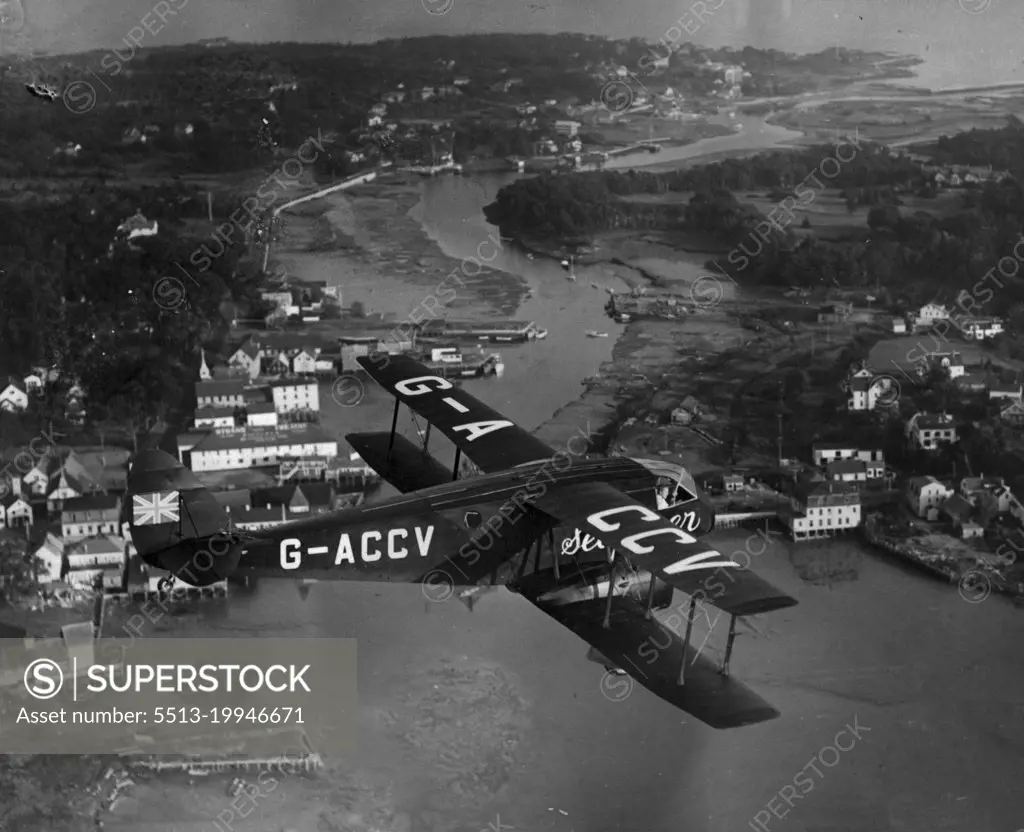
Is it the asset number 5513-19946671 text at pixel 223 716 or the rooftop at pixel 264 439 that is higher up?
the rooftop at pixel 264 439

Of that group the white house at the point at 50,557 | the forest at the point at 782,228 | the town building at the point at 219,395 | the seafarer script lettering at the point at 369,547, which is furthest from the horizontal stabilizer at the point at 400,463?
the forest at the point at 782,228

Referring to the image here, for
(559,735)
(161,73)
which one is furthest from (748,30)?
(559,735)

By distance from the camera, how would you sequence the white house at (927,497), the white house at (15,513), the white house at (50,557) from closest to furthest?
the white house at (50,557) < the white house at (15,513) < the white house at (927,497)

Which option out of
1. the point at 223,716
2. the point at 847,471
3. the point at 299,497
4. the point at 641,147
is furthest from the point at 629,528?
the point at 641,147

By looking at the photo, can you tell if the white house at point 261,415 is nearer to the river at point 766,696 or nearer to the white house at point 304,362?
the white house at point 304,362

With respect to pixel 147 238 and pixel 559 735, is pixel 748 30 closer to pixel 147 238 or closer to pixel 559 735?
pixel 147 238

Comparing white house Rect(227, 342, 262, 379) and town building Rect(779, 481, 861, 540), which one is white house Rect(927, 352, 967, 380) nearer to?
town building Rect(779, 481, 861, 540)

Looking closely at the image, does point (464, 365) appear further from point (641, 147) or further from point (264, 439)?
point (641, 147)

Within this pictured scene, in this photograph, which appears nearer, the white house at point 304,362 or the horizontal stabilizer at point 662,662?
the horizontal stabilizer at point 662,662
